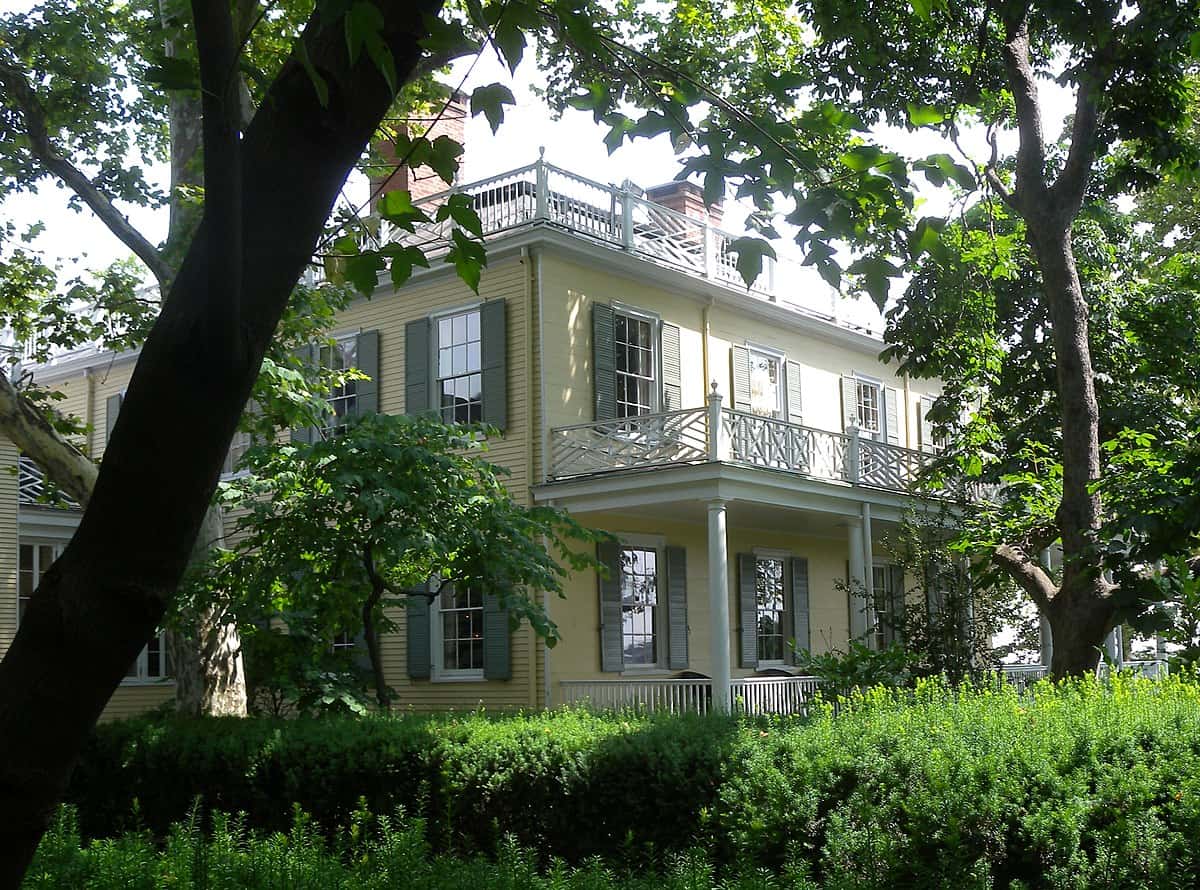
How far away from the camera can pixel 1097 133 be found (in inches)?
546

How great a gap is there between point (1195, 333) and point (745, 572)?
739cm

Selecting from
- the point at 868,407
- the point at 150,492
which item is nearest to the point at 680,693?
the point at 868,407

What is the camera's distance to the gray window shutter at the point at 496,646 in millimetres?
17641

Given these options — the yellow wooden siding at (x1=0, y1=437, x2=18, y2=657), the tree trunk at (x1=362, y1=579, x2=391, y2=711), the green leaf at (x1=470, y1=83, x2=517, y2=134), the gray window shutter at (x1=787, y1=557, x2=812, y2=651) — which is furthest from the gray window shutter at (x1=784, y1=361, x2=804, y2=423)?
the green leaf at (x1=470, y1=83, x2=517, y2=134)

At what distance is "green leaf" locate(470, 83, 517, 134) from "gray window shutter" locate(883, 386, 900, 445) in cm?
2196

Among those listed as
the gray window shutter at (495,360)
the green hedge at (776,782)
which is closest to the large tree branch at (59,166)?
the gray window shutter at (495,360)

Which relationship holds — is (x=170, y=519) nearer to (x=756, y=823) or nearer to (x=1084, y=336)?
(x=756, y=823)

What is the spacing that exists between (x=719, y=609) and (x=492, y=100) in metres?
13.3

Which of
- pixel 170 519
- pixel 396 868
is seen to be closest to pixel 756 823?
pixel 396 868

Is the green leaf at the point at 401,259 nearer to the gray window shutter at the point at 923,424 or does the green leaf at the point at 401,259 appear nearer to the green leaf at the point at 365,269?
the green leaf at the point at 365,269

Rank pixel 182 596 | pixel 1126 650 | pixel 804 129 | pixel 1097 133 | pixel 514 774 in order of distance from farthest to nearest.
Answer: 1. pixel 1126 650
2. pixel 1097 133
3. pixel 182 596
4. pixel 514 774
5. pixel 804 129

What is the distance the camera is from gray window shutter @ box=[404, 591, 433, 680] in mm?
18531

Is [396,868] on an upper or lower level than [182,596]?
lower

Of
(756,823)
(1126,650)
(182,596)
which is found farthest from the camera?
(1126,650)
